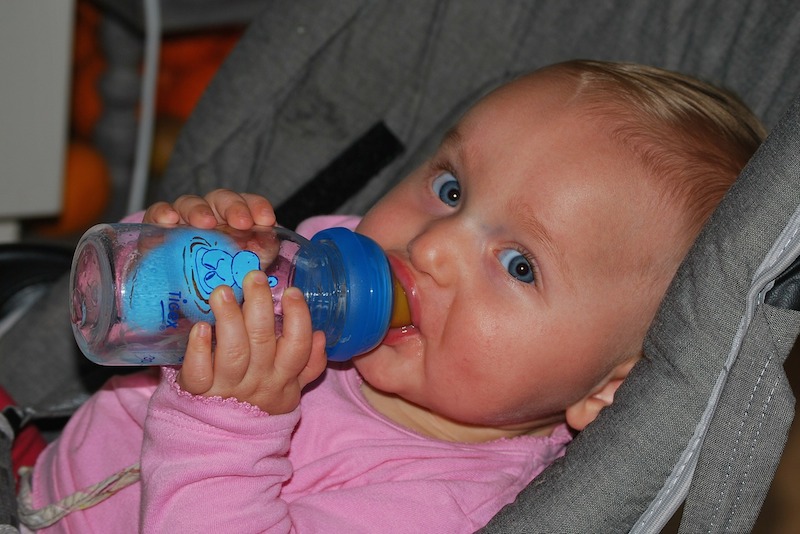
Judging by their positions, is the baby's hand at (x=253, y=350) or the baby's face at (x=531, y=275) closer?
the baby's hand at (x=253, y=350)

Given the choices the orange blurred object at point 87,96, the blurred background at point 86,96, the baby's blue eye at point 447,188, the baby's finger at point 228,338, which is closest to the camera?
the baby's finger at point 228,338

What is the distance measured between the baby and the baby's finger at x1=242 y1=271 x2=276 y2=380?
0.03 metres

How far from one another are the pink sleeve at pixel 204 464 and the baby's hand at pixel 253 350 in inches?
0.7

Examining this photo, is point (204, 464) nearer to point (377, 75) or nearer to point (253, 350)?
point (253, 350)

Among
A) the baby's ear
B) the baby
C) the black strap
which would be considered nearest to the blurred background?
the black strap

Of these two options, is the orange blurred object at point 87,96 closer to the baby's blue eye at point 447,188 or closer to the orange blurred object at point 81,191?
the orange blurred object at point 81,191

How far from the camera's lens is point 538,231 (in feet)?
3.05

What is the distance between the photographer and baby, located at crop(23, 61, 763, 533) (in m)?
0.85

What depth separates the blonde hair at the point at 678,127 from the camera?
941 mm

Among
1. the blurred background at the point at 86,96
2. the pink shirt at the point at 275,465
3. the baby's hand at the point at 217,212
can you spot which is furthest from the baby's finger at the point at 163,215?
the blurred background at the point at 86,96

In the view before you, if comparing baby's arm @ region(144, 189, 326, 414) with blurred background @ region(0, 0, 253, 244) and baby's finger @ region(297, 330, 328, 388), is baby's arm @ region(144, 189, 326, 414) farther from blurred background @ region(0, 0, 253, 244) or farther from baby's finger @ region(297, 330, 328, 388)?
blurred background @ region(0, 0, 253, 244)

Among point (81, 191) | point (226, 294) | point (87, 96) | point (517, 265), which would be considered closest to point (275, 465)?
point (226, 294)

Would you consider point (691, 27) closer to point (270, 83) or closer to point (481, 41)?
point (481, 41)

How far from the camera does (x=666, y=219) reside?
0.94 meters
